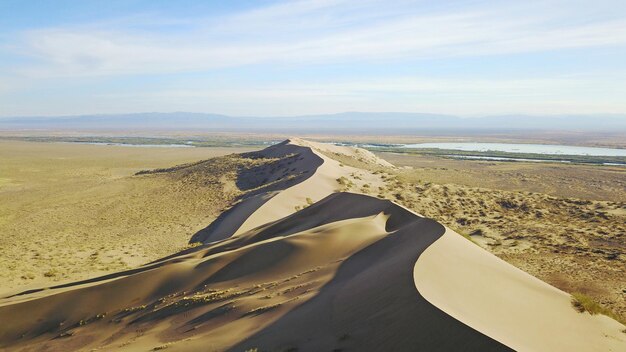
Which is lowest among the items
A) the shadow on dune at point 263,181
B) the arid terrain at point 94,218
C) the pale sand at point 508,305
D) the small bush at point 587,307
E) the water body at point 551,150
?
the water body at point 551,150

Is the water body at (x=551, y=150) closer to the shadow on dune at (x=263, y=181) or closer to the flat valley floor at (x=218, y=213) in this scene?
the flat valley floor at (x=218, y=213)

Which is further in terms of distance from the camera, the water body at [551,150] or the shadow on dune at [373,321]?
the water body at [551,150]

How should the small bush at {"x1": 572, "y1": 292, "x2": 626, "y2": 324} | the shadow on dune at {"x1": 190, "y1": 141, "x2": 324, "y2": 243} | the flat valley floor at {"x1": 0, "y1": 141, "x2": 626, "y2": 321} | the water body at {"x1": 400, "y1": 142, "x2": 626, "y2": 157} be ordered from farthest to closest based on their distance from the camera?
the water body at {"x1": 400, "y1": 142, "x2": 626, "y2": 157}
the shadow on dune at {"x1": 190, "y1": 141, "x2": 324, "y2": 243}
the flat valley floor at {"x1": 0, "y1": 141, "x2": 626, "y2": 321}
the small bush at {"x1": 572, "y1": 292, "x2": 626, "y2": 324}

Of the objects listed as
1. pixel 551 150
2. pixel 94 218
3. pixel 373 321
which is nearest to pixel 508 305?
pixel 373 321

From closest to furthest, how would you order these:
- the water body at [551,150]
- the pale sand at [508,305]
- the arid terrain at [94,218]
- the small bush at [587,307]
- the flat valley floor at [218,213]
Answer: the pale sand at [508,305] < the small bush at [587,307] < the flat valley floor at [218,213] < the arid terrain at [94,218] < the water body at [551,150]

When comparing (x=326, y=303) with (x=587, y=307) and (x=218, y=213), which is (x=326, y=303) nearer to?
(x=587, y=307)

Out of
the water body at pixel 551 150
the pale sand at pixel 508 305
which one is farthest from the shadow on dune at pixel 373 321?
the water body at pixel 551 150

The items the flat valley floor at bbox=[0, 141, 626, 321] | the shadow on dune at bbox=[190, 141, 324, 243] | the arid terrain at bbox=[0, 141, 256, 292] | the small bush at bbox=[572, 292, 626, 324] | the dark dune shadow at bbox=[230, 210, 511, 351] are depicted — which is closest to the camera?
the dark dune shadow at bbox=[230, 210, 511, 351]

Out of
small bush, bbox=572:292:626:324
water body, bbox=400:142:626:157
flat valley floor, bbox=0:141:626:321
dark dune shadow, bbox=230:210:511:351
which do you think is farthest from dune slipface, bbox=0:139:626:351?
water body, bbox=400:142:626:157

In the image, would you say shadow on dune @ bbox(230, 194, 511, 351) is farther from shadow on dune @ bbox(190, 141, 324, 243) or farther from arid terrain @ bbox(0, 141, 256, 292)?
shadow on dune @ bbox(190, 141, 324, 243)

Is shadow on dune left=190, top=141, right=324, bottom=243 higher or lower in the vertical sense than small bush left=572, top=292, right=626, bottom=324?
lower
